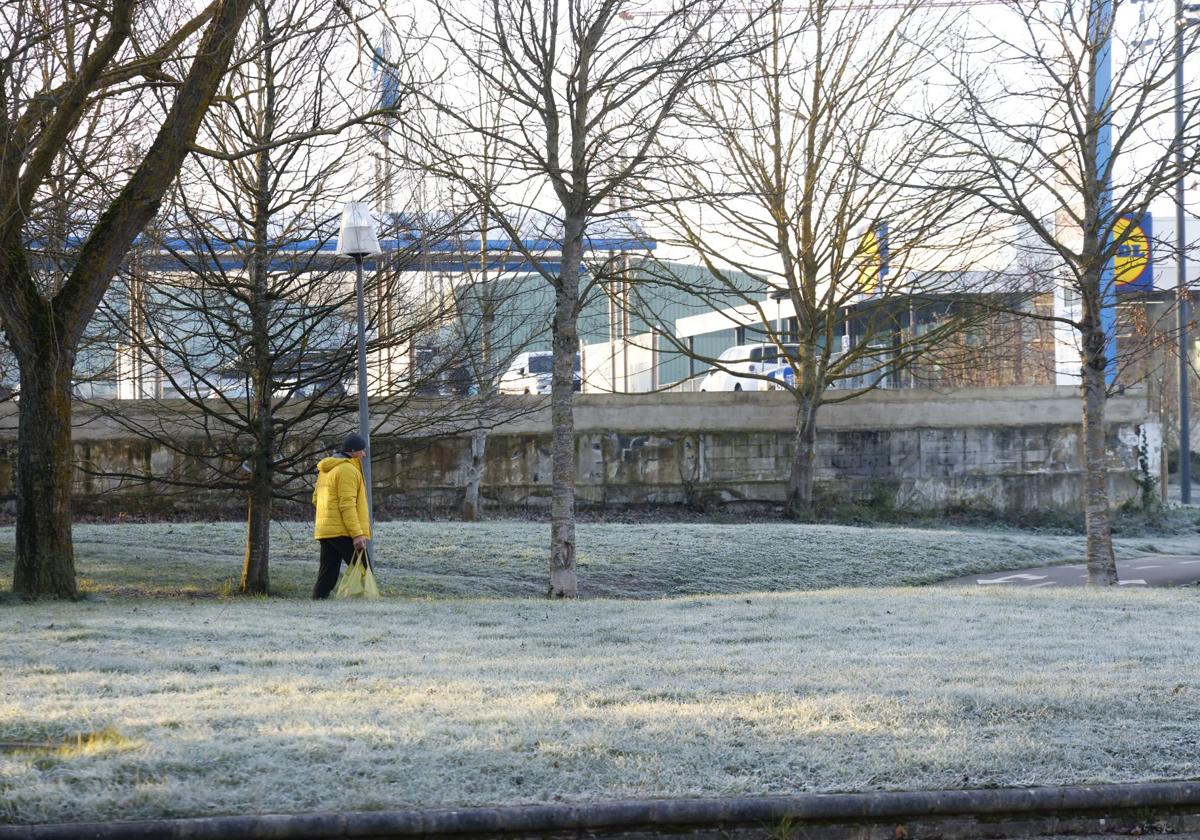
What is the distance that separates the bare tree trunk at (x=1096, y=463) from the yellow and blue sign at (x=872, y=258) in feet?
30.7

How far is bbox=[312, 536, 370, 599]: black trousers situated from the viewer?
1342 cm

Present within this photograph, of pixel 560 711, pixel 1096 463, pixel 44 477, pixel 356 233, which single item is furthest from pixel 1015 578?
pixel 560 711

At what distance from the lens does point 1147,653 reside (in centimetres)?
849

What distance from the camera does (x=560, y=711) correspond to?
20.5 feet

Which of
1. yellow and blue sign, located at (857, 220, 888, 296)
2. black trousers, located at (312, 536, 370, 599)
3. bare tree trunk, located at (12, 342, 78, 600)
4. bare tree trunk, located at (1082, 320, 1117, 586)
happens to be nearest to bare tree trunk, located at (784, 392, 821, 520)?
yellow and blue sign, located at (857, 220, 888, 296)

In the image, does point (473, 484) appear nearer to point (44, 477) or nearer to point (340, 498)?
point (340, 498)

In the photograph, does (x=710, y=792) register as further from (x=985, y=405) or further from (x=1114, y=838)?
(x=985, y=405)

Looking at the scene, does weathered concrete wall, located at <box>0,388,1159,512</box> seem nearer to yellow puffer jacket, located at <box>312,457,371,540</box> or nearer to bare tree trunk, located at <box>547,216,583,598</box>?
bare tree trunk, located at <box>547,216,583,598</box>

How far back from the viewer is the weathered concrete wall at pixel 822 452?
83.3ft

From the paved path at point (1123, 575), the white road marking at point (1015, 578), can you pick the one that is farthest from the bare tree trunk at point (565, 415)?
the white road marking at point (1015, 578)

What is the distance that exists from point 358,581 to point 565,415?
290 cm

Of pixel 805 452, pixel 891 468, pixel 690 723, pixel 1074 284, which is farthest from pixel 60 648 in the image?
pixel 891 468

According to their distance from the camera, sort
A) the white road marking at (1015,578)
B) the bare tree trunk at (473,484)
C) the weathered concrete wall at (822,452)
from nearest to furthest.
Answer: the white road marking at (1015,578) → the bare tree trunk at (473,484) → the weathered concrete wall at (822,452)

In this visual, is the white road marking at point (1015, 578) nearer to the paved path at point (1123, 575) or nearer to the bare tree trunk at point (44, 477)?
the paved path at point (1123, 575)
